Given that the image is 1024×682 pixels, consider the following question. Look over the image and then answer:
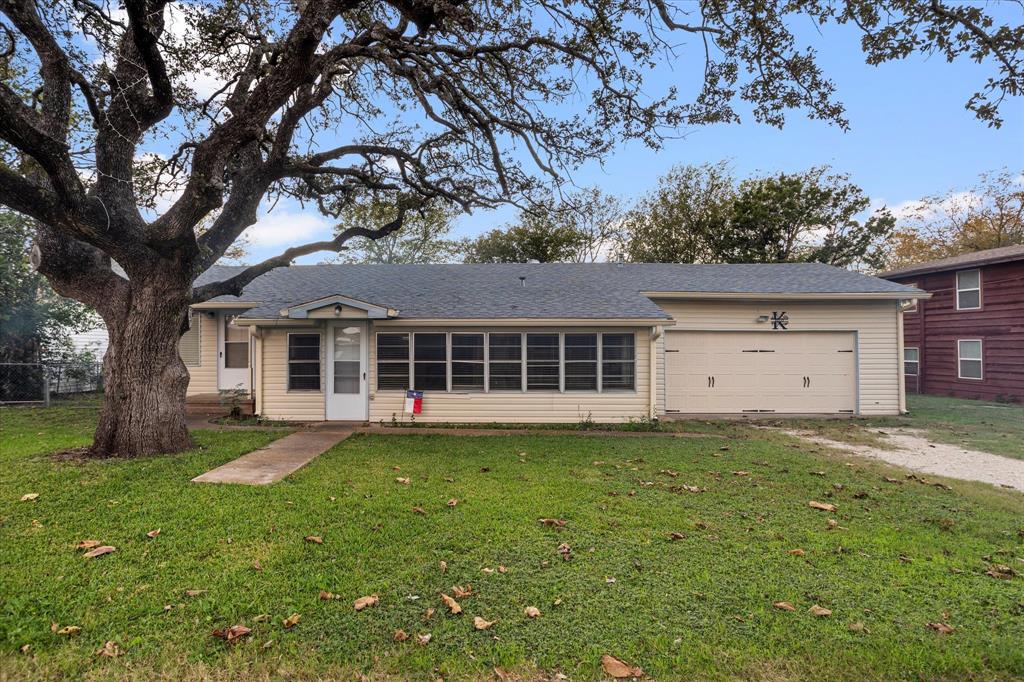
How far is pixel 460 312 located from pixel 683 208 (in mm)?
19444

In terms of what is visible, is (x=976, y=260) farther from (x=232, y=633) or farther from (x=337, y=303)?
(x=232, y=633)

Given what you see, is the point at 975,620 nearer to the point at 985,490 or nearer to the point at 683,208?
the point at 985,490

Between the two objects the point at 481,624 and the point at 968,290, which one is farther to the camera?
the point at 968,290

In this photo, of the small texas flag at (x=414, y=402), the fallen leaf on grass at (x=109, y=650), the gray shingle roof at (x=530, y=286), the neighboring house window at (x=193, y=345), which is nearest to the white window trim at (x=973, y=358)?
the gray shingle roof at (x=530, y=286)

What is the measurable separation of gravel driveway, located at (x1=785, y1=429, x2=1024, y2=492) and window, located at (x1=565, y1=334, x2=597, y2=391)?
4473mm

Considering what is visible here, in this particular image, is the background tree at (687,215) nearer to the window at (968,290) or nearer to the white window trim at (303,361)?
the window at (968,290)

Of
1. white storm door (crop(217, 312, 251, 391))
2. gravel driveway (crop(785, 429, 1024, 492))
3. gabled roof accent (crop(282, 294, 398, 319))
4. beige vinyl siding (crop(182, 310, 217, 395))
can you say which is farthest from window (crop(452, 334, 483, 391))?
beige vinyl siding (crop(182, 310, 217, 395))

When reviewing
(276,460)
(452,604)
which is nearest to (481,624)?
(452,604)

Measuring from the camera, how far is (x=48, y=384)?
12.3 m

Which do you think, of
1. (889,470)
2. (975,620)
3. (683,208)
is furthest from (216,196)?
(683,208)

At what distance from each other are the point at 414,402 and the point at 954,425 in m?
12.4

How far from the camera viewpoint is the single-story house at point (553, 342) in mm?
10570

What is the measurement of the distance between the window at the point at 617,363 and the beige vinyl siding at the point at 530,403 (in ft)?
0.41

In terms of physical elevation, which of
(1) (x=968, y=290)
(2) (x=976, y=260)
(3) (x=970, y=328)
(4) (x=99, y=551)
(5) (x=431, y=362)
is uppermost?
(2) (x=976, y=260)
